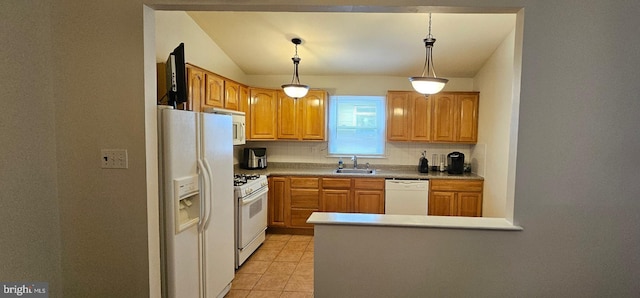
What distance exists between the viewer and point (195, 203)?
7.02 ft

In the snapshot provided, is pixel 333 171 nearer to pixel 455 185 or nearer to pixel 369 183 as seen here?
pixel 369 183

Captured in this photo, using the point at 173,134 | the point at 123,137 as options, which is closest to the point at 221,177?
the point at 173,134

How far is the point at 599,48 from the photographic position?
1.68 metres

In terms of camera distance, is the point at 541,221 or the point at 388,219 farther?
the point at 388,219

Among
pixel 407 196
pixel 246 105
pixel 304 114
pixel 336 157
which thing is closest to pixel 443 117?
pixel 407 196

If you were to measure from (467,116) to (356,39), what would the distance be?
75.9 inches

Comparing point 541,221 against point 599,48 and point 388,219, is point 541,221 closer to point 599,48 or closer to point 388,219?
point 388,219

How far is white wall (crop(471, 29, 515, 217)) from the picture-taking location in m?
3.29

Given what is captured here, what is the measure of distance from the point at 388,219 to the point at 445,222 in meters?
0.33

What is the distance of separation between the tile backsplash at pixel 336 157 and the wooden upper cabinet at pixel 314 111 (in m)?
0.40

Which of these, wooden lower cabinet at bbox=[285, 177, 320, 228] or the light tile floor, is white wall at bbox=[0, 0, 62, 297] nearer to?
the light tile floor

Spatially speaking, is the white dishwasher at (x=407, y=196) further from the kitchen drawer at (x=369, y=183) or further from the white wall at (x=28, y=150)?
the white wall at (x=28, y=150)

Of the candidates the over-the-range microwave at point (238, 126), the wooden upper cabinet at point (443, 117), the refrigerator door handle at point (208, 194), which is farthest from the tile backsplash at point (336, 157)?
the refrigerator door handle at point (208, 194)

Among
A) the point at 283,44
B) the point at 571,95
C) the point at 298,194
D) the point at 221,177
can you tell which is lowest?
the point at 298,194
